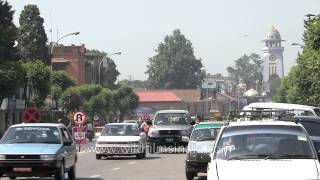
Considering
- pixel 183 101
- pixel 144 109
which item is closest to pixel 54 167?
pixel 144 109

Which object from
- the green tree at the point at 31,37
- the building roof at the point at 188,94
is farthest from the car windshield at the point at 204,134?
the building roof at the point at 188,94

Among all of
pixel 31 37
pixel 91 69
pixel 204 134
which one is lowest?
pixel 204 134

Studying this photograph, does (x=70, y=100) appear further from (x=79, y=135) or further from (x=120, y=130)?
(x=120, y=130)

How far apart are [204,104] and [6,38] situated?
116 metres

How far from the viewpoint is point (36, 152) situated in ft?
64.2

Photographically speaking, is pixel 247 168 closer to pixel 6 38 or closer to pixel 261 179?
pixel 261 179

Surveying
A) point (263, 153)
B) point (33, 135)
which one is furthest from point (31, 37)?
point (263, 153)

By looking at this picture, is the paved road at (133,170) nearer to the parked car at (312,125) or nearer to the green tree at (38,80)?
the parked car at (312,125)

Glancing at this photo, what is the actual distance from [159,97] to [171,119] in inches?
4701

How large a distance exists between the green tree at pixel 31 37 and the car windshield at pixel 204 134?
69.6m

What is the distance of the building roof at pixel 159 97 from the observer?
159m

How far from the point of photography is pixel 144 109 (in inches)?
5940

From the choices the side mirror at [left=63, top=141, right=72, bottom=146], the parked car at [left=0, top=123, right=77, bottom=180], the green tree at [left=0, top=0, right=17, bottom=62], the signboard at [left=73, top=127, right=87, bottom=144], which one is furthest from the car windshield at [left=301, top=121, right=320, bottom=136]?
the green tree at [left=0, top=0, right=17, bottom=62]

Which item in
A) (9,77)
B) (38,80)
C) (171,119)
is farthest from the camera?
(38,80)
